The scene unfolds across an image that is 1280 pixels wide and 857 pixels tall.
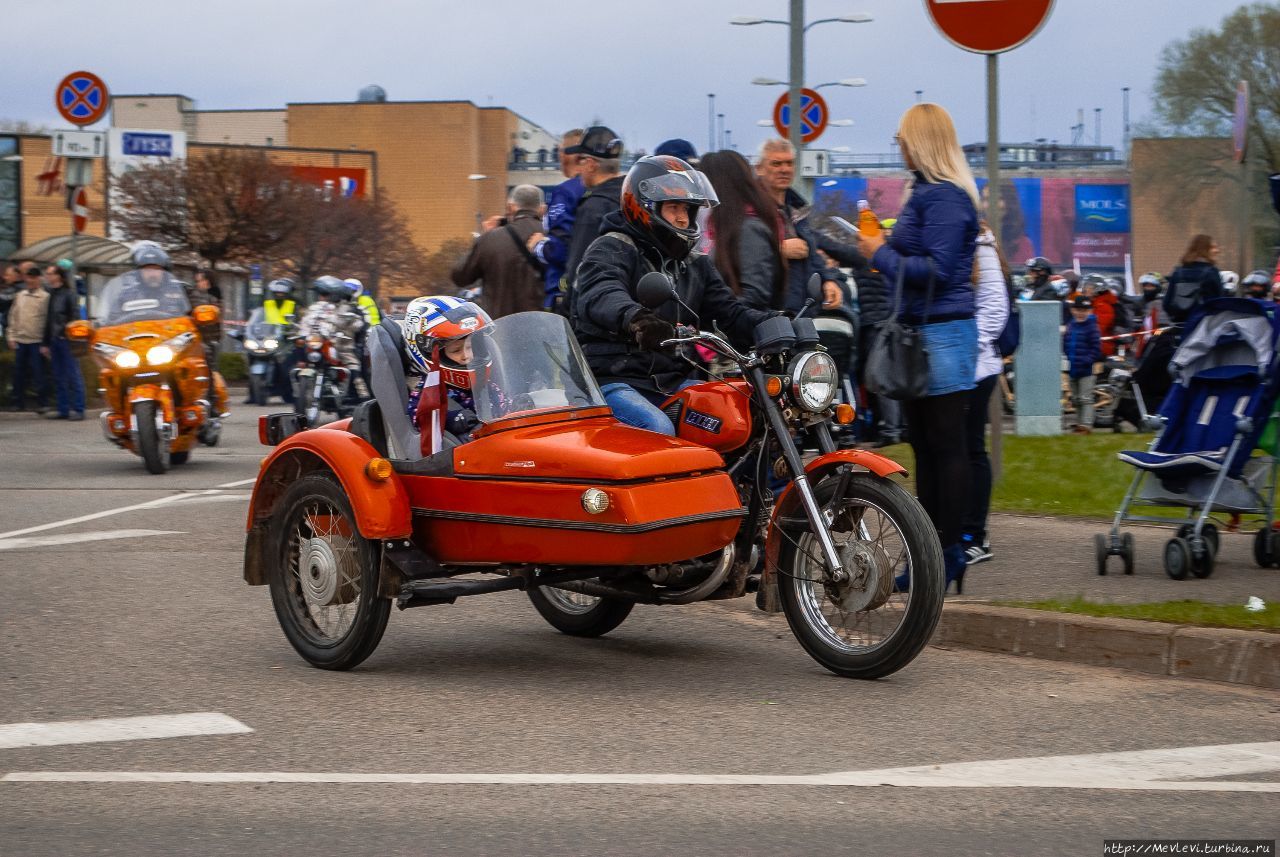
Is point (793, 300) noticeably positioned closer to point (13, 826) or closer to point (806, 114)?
point (13, 826)

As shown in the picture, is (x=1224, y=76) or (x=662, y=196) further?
(x=1224, y=76)

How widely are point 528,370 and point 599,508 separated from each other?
73cm

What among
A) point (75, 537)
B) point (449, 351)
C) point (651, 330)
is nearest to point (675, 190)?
point (651, 330)

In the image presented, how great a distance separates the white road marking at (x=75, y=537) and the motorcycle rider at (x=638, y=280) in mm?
4887

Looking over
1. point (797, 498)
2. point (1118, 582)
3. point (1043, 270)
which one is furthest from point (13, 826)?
point (1043, 270)

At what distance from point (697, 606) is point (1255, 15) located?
199ft

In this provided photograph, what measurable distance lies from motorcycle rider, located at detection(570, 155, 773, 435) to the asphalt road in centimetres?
105

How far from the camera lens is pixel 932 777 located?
4898 millimetres

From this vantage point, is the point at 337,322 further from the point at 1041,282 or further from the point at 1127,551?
the point at 1127,551

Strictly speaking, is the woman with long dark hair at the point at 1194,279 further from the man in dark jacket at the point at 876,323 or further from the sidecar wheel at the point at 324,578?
the sidecar wheel at the point at 324,578

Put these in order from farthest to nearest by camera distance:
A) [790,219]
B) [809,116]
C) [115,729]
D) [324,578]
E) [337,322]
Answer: [809,116]
[337,322]
[790,219]
[324,578]
[115,729]

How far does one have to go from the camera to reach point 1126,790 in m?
4.73

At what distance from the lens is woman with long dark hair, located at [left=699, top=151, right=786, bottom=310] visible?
344 inches

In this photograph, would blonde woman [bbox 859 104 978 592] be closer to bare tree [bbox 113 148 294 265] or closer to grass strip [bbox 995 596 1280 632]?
grass strip [bbox 995 596 1280 632]
